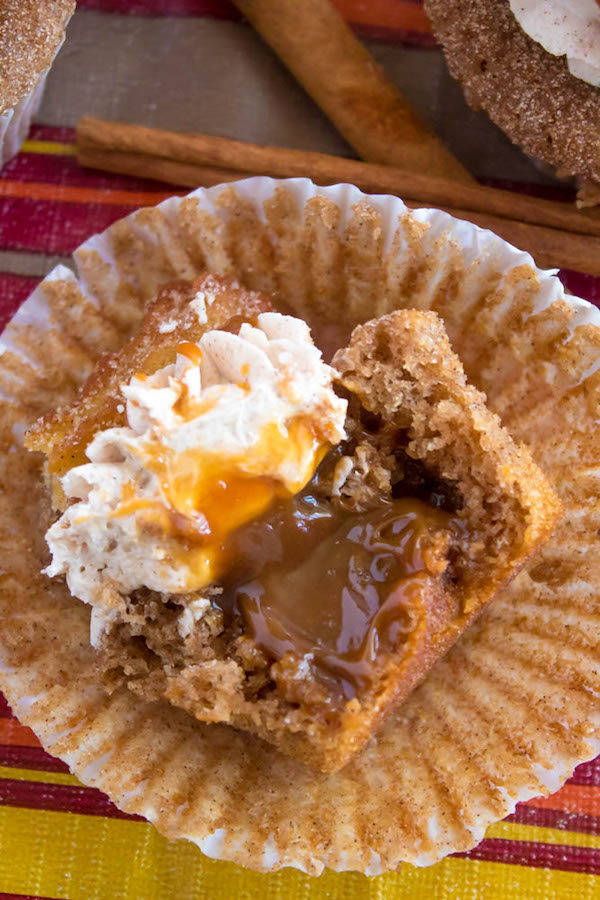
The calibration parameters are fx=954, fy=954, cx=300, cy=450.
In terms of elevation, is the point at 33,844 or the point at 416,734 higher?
the point at 416,734

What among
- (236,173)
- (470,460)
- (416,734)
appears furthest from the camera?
(236,173)

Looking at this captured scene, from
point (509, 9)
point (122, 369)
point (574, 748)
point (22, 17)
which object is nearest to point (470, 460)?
point (574, 748)

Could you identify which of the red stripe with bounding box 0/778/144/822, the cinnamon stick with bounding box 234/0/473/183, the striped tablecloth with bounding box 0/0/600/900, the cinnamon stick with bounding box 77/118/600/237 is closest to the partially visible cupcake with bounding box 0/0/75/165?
the cinnamon stick with bounding box 77/118/600/237

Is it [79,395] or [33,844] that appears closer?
[79,395]

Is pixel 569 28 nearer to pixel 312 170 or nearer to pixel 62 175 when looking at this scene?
pixel 312 170

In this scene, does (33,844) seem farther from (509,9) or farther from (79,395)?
(509,9)

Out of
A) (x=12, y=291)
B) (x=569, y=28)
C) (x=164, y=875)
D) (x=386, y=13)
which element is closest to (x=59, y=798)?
(x=164, y=875)

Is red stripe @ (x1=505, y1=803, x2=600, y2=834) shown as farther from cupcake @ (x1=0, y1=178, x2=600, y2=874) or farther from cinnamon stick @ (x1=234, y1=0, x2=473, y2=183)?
cinnamon stick @ (x1=234, y1=0, x2=473, y2=183)

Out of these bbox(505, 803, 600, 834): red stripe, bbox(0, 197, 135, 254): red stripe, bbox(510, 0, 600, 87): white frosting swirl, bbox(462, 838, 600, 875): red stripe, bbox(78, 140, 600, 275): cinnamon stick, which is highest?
bbox(510, 0, 600, 87): white frosting swirl
